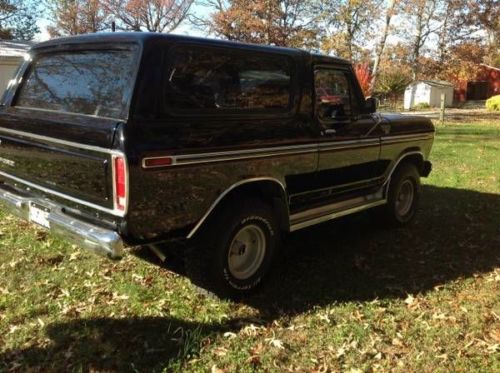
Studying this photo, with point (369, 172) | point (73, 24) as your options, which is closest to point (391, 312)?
point (369, 172)

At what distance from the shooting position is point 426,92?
43156 mm

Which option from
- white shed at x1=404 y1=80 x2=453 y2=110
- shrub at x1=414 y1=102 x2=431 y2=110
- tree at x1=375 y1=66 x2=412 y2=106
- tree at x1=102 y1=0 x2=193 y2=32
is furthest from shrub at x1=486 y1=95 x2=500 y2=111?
tree at x1=102 y1=0 x2=193 y2=32

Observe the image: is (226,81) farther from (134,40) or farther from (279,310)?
(279,310)

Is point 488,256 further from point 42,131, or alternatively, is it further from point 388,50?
point 388,50

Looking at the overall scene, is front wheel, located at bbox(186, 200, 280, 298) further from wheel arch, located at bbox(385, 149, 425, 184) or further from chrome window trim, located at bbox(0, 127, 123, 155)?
wheel arch, located at bbox(385, 149, 425, 184)

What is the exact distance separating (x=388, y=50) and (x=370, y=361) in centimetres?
3911

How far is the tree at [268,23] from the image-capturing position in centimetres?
3791

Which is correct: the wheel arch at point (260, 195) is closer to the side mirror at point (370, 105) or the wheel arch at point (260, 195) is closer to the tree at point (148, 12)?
the side mirror at point (370, 105)

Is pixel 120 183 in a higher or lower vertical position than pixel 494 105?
lower

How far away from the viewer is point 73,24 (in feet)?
153

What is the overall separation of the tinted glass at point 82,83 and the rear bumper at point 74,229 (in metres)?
0.76

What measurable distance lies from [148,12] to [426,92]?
24.2 m

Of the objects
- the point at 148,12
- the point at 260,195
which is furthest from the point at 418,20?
the point at 260,195

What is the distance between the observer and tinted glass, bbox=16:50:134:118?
3.72 m
